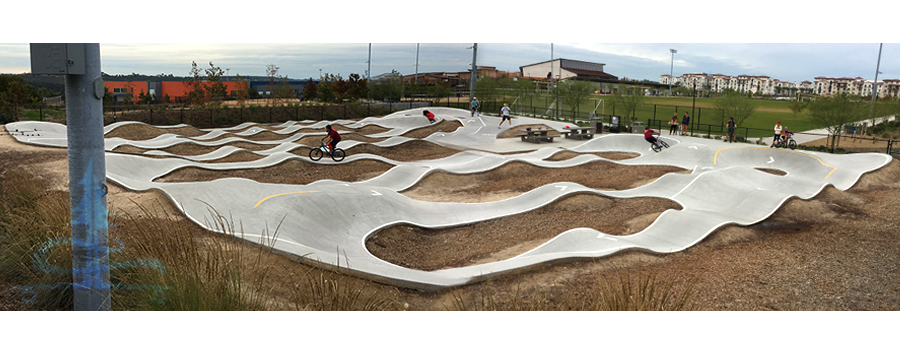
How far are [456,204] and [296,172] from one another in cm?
651

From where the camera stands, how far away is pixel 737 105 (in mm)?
28297

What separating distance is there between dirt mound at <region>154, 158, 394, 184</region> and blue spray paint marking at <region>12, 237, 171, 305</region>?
10040 millimetres

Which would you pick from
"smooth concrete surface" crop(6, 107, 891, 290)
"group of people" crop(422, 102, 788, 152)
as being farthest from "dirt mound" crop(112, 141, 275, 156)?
"group of people" crop(422, 102, 788, 152)

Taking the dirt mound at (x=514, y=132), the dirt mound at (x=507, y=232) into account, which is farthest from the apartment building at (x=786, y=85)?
the dirt mound at (x=507, y=232)

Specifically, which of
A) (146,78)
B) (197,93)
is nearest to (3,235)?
(197,93)

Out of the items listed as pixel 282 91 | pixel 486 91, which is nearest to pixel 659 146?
pixel 486 91

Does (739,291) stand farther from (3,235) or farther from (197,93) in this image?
(197,93)

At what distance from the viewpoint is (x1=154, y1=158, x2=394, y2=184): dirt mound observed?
15.1 metres

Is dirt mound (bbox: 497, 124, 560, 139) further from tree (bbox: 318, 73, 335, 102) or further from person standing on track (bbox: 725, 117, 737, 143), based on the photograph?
tree (bbox: 318, 73, 335, 102)

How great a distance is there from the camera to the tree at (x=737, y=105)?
28000 mm

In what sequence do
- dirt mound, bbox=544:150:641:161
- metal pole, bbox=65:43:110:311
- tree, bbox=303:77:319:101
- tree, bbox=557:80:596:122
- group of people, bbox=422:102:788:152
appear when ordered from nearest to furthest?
metal pole, bbox=65:43:110:311 → dirt mound, bbox=544:150:641:161 → group of people, bbox=422:102:788:152 → tree, bbox=557:80:596:122 → tree, bbox=303:77:319:101

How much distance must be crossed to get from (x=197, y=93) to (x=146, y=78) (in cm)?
2595

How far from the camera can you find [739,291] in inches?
290

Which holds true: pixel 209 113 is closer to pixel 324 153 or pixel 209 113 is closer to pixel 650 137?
pixel 324 153
